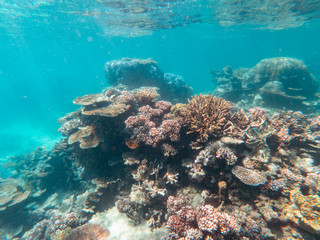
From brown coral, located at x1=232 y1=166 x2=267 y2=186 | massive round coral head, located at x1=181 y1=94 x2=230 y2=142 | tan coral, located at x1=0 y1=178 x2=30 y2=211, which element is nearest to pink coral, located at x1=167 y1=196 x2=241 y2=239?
brown coral, located at x1=232 y1=166 x2=267 y2=186

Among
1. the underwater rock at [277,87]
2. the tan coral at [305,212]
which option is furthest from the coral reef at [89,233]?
the underwater rock at [277,87]

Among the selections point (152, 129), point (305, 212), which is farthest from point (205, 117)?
point (305, 212)

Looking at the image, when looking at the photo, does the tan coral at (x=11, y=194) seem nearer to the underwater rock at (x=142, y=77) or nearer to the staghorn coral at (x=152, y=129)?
the staghorn coral at (x=152, y=129)

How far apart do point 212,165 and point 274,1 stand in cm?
2714

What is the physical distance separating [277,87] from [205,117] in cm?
1278

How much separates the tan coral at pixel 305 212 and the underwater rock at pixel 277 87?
12.3 meters

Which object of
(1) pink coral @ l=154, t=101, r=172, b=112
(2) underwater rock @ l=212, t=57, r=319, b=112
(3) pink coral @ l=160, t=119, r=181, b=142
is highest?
(2) underwater rock @ l=212, t=57, r=319, b=112

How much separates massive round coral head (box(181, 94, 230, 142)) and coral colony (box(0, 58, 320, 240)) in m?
0.03

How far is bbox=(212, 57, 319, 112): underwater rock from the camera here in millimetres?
13461

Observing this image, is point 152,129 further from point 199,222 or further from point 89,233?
point 89,233

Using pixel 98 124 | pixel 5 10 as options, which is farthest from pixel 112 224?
pixel 5 10

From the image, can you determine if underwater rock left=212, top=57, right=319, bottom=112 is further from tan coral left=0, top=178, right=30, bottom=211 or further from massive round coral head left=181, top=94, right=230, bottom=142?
tan coral left=0, top=178, right=30, bottom=211

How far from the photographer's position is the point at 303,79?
47.0ft

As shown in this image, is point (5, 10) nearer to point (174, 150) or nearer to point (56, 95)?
point (56, 95)
